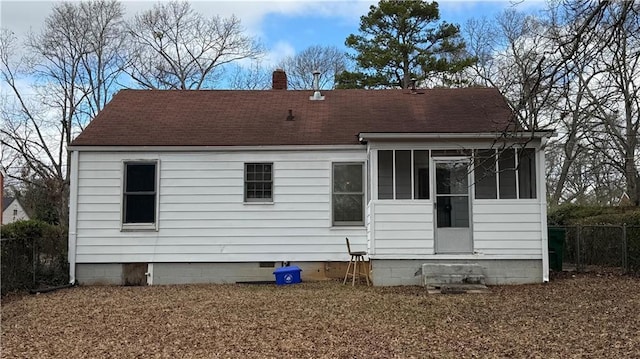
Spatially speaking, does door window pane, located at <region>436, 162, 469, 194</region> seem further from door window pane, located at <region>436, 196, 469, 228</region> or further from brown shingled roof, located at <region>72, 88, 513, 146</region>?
brown shingled roof, located at <region>72, 88, 513, 146</region>

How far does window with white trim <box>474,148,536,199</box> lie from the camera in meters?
11.8

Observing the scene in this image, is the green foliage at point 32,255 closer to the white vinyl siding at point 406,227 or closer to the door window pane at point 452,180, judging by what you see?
the white vinyl siding at point 406,227

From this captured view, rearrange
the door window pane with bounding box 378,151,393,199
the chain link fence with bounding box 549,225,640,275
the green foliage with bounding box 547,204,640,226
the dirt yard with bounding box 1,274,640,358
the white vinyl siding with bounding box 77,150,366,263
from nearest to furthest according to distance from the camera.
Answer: the dirt yard with bounding box 1,274,640,358 → the door window pane with bounding box 378,151,393,199 → the chain link fence with bounding box 549,225,640,275 → the white vinyl siding with bounding box 77,150,366,263 → the green foliage with bounding box 547,204,640,226

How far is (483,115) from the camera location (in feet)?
43.3

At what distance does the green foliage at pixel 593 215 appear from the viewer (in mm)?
13679

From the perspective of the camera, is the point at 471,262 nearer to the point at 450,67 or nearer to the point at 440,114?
the point at 440,114

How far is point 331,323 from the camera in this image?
7887mm

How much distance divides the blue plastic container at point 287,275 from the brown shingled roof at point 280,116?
9.21 feet

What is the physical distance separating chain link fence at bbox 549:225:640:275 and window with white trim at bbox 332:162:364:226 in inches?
186

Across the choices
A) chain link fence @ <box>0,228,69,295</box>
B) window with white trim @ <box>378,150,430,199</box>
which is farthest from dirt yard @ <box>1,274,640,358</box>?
window with white trim @ <box>378,150,430,199</box>

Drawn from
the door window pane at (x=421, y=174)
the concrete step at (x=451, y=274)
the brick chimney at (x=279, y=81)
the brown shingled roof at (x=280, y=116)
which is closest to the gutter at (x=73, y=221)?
the brown shingled roof at (x=280, y=116)

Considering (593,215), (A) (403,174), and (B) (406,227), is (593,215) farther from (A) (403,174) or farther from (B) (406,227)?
(B) (406,227)

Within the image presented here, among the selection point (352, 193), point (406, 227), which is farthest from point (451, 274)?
point (352, 193)

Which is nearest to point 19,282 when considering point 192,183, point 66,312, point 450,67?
point 66,312
